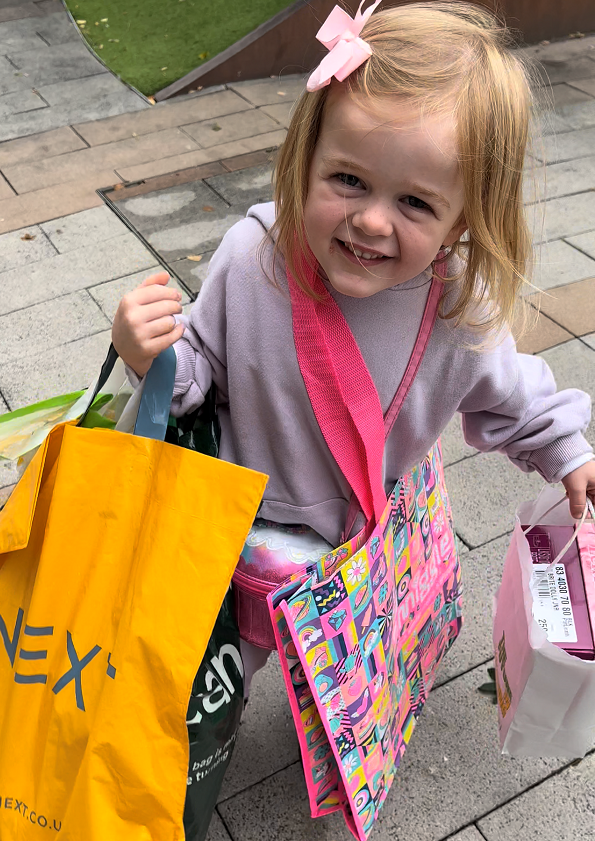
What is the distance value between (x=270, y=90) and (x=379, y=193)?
477 cm

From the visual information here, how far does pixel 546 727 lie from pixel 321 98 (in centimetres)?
128

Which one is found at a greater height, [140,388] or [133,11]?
[140,388]

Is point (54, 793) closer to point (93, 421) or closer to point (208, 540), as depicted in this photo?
point (208, 540)

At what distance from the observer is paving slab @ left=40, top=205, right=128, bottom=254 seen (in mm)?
4000

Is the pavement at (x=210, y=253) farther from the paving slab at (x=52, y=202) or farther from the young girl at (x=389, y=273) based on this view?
the young girl at (x=389, y=273)

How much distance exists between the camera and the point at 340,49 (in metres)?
1.21

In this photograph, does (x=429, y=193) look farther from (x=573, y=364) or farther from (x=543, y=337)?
(x=543, y=337)

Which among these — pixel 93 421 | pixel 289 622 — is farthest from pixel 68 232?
pixel 289 622

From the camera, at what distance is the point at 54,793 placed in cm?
138

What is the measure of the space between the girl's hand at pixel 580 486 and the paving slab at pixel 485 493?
3.32ft

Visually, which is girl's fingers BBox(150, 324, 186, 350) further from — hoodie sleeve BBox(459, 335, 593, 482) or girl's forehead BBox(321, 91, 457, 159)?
hoodie sleeve BBox(459, 335, 593, 482)

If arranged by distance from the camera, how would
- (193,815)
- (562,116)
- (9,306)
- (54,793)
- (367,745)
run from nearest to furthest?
(54,793)
(193,815)
(367,745)
(9,306)
(562,116)

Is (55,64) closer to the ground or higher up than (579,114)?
closer to the ground

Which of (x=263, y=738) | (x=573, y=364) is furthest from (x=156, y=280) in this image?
(x=573, y=364)
